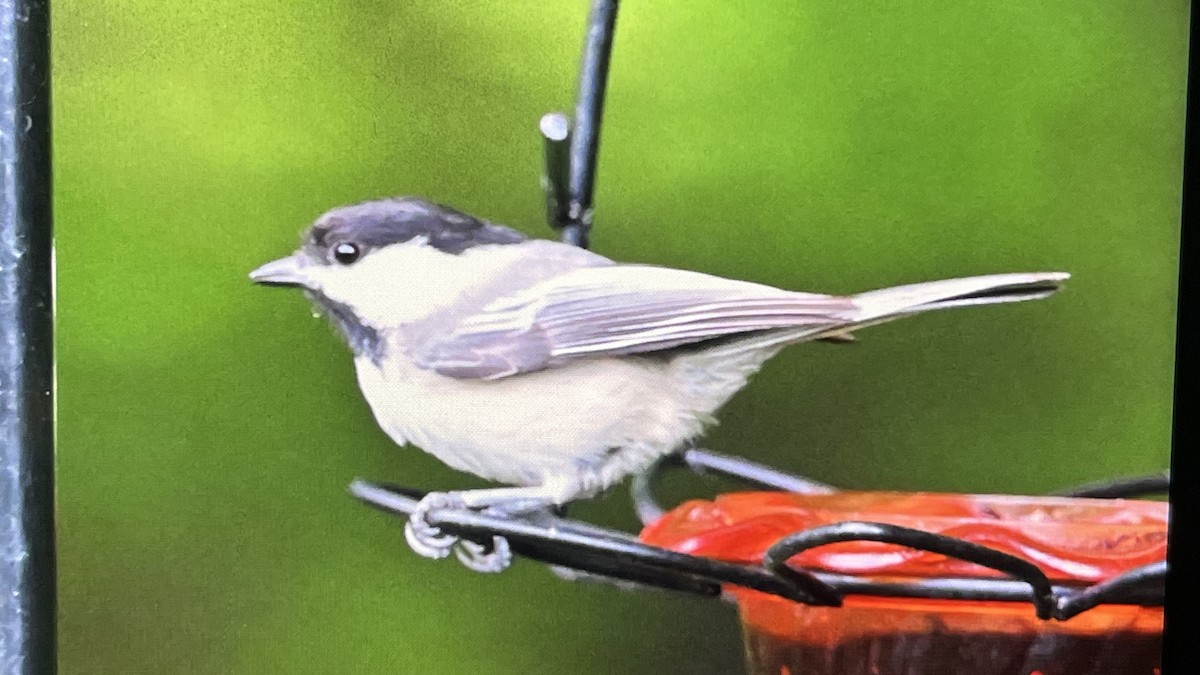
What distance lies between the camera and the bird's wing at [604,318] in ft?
2.23

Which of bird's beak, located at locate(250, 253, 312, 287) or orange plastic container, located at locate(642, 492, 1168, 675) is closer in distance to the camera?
orange plastic container, located at locate(642, 492, 1168, 675)

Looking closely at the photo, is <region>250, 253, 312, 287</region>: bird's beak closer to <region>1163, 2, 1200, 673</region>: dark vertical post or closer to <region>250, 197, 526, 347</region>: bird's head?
<region>250, 197, 526, 347</region>: bird's head

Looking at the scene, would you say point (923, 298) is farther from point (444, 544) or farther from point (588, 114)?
point (444, 544)

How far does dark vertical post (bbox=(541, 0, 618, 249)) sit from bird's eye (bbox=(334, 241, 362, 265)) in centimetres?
14

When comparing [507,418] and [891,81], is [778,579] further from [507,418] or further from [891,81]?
[891,81]

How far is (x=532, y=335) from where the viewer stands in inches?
26.8

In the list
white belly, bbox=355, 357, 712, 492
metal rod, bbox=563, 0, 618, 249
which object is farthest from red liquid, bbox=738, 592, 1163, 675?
metal rod, bbox=563, 0, 618, 249

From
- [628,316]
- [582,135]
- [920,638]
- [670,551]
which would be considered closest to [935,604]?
[920,638]

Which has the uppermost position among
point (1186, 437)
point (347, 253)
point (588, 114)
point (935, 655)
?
point (588, 114)

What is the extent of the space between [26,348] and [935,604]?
0.63 metres

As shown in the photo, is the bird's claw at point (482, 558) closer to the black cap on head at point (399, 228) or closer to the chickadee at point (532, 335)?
the chickadee at point (532, 335)

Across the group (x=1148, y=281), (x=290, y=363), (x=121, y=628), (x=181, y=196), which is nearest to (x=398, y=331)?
(x=290, y=363)

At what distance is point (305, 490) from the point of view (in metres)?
0.72

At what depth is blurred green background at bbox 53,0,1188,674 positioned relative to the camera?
709mm
